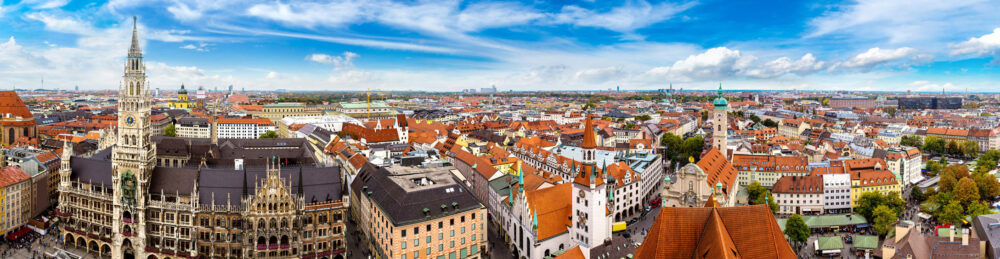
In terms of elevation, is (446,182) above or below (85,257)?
above

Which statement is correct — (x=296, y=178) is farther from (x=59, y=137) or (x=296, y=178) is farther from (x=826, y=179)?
(x=59, y=137)

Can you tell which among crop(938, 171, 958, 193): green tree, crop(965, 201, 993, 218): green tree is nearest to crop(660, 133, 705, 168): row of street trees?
crop(938, 171, 958, 193): green tree

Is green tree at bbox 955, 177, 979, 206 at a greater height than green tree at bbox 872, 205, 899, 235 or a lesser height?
greater

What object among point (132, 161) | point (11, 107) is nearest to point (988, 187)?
point (132, 161)

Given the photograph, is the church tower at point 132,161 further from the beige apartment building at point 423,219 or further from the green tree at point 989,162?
the green tree at point 989,162

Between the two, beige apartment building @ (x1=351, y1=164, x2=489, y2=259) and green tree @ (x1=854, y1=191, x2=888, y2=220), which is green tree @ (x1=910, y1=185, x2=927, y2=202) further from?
beige apartment building @ (x1=351, y1=164, x2=489, y2=259)

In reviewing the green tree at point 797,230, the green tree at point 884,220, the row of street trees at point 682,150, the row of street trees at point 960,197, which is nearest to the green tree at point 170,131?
the row of street trees at point 682,150

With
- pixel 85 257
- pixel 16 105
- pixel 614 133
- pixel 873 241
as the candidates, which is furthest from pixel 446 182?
pixel 16 105
